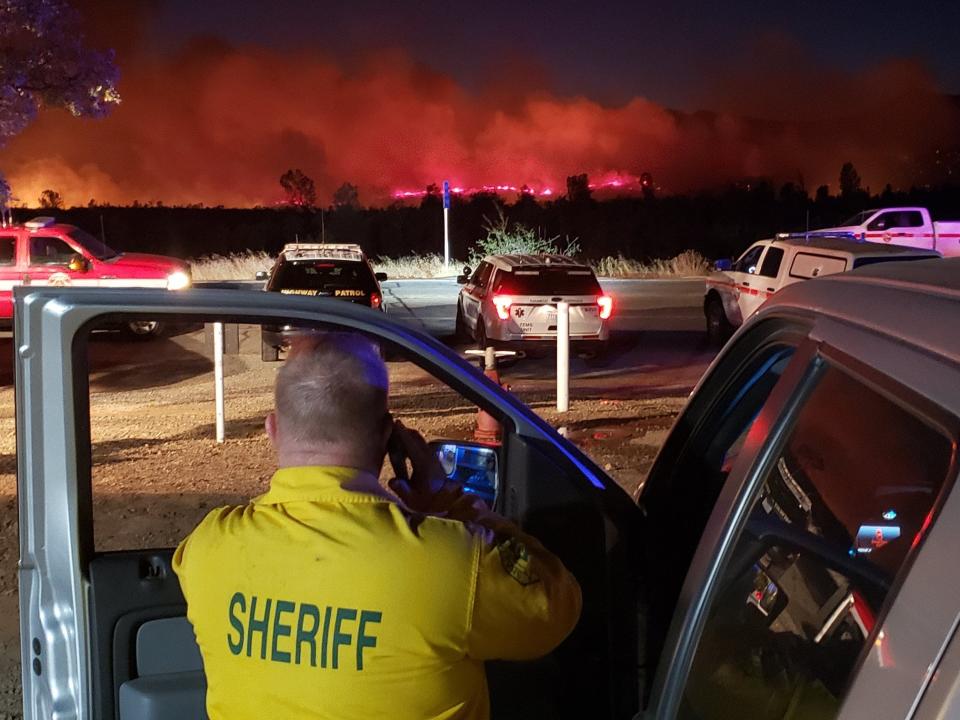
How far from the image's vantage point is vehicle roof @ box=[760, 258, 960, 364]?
1.40 metres

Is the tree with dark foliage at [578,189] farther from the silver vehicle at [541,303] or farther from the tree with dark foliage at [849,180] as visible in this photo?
the silver vehicle at [541,303]

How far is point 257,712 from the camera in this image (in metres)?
1.88

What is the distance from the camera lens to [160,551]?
262 cm

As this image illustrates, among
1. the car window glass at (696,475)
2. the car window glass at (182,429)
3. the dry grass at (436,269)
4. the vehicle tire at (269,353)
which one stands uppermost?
the car window glass at (696,475)

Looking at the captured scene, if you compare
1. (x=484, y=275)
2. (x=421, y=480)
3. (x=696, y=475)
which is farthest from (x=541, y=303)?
(x=421, y=480)

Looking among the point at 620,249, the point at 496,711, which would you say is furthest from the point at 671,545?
the point at 620,249

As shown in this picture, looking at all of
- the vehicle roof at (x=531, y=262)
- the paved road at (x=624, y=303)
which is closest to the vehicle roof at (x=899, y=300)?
the vehicle roof at (x=531, y=262)

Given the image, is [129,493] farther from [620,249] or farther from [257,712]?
[620,249]

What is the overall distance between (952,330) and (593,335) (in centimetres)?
1312

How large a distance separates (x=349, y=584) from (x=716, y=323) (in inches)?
630

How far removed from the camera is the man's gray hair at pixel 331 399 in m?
1.90

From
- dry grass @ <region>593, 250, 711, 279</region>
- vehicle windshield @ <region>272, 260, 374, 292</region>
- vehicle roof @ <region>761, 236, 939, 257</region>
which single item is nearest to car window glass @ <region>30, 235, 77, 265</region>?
vehicle windshield @ <region>272, 260, 374, 292</region>

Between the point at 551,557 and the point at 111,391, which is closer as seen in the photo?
the point at 551,557

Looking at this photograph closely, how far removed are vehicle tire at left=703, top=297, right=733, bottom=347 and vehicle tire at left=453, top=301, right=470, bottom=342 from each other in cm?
381
